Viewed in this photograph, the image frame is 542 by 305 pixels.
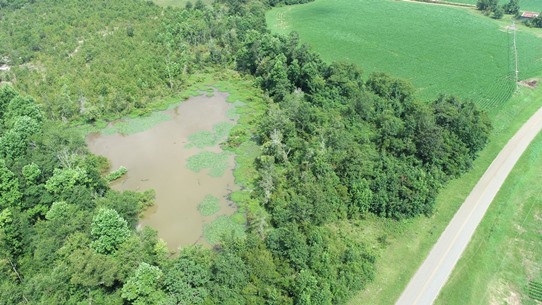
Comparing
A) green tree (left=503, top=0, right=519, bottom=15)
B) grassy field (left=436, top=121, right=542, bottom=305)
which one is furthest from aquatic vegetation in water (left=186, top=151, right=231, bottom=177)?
green tree (left=503, top=0, right=519, bottom=15)

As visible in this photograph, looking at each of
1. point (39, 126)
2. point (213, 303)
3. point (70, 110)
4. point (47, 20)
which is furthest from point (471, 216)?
point (47, 20)

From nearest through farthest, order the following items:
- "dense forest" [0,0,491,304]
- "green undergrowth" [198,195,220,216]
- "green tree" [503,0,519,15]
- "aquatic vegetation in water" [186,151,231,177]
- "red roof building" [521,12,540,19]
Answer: "dense forest" [0,0,491,304], "green undergrowth" [198,195,220,216], "aquatic vegetation in water" [186,151,231,177], "red roof building" [521,12,540,19], "green tree" [503,0,519,15]

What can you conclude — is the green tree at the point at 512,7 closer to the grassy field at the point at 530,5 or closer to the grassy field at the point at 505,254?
the grassy field at the point at 530,5

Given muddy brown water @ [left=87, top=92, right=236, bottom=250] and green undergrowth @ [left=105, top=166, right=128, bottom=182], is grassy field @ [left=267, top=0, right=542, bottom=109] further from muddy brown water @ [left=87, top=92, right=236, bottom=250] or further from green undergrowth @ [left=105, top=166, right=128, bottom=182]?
green undergrowth @ [left=105, top=166, right=128, bottom=182]

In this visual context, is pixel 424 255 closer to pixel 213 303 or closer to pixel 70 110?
pixel 213 303

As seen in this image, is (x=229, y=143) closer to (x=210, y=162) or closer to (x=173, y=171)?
(x=210, y=162)

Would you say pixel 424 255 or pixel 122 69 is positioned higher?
pixel 122 69
